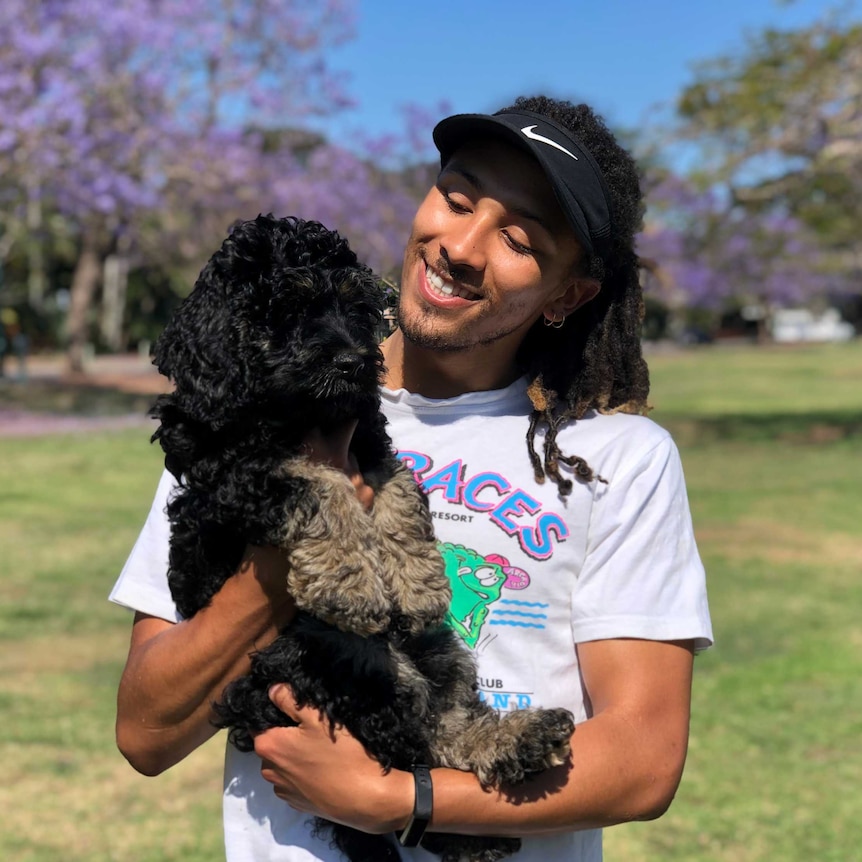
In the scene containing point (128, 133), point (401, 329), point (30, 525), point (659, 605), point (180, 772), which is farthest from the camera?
point (128, 133)

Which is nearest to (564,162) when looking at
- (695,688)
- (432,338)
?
(432,338)

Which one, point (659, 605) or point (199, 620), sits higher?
point (659, 605)

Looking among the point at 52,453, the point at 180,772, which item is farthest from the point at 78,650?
the point at 52,453

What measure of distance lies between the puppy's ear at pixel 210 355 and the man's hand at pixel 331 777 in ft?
2.64

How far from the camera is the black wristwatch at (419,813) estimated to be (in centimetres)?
234

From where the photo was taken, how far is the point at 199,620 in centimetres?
260

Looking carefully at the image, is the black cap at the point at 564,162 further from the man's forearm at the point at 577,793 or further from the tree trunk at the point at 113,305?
the tree trunk at the point at 113,305

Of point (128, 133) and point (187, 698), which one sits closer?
point (187, 698)

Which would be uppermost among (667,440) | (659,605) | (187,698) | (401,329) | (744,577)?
(401,329)

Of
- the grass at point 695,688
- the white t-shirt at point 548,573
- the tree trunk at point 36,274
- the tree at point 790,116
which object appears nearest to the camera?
the white t-shirt at point 548,573

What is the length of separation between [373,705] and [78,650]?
6.83m

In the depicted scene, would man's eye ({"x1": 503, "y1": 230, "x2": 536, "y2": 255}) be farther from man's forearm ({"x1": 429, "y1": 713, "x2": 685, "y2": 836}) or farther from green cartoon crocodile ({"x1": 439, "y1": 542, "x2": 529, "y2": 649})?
man's forearm ({"x1": 429, "y1": 713, "x2": 685, "y2": 836})

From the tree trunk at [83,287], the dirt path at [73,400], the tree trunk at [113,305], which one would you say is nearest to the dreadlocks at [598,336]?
the dirt path at [73,400]

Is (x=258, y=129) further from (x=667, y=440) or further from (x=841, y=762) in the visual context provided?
(x=667, y=440)
